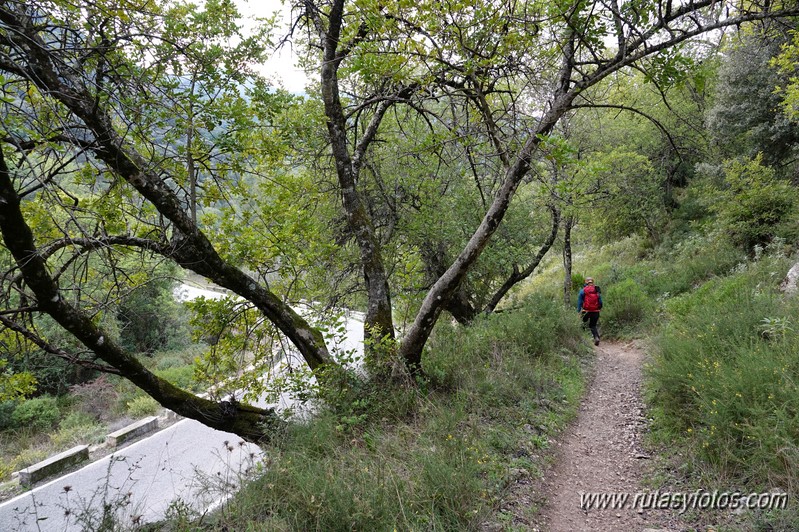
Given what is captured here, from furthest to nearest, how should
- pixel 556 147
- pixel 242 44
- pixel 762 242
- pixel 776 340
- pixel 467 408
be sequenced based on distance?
1. pixel 762 242
2. pixel 242 44
3. pixel 467 408
4. pixel 776 340
5. pixel 556 147

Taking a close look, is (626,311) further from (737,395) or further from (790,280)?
(737,395)

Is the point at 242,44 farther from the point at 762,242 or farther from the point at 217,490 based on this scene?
the point at 762,242

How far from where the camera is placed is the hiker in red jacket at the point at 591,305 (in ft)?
32.2

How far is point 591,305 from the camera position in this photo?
990 centimetres

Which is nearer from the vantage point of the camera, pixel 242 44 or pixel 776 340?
pixel 776 340

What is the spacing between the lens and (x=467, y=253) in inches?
192

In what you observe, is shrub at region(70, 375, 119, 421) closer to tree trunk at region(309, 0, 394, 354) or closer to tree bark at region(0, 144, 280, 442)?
tree bark at region(0, 144, 280, 442)

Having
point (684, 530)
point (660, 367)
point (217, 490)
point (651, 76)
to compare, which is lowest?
point (684, 530)

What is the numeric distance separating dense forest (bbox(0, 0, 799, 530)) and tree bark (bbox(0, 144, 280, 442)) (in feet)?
0.07

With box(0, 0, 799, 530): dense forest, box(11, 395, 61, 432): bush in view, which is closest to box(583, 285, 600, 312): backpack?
box(0, 0, 799, 530): dense forest

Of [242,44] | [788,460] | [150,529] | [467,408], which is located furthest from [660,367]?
[242,44]

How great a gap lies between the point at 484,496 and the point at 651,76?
4.25 metres

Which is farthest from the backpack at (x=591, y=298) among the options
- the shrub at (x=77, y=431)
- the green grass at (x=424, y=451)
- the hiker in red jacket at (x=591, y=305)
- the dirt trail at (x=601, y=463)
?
the shrub at (x=77, y=431)

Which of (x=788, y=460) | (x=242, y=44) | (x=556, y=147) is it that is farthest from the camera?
(x=242, y=44)
